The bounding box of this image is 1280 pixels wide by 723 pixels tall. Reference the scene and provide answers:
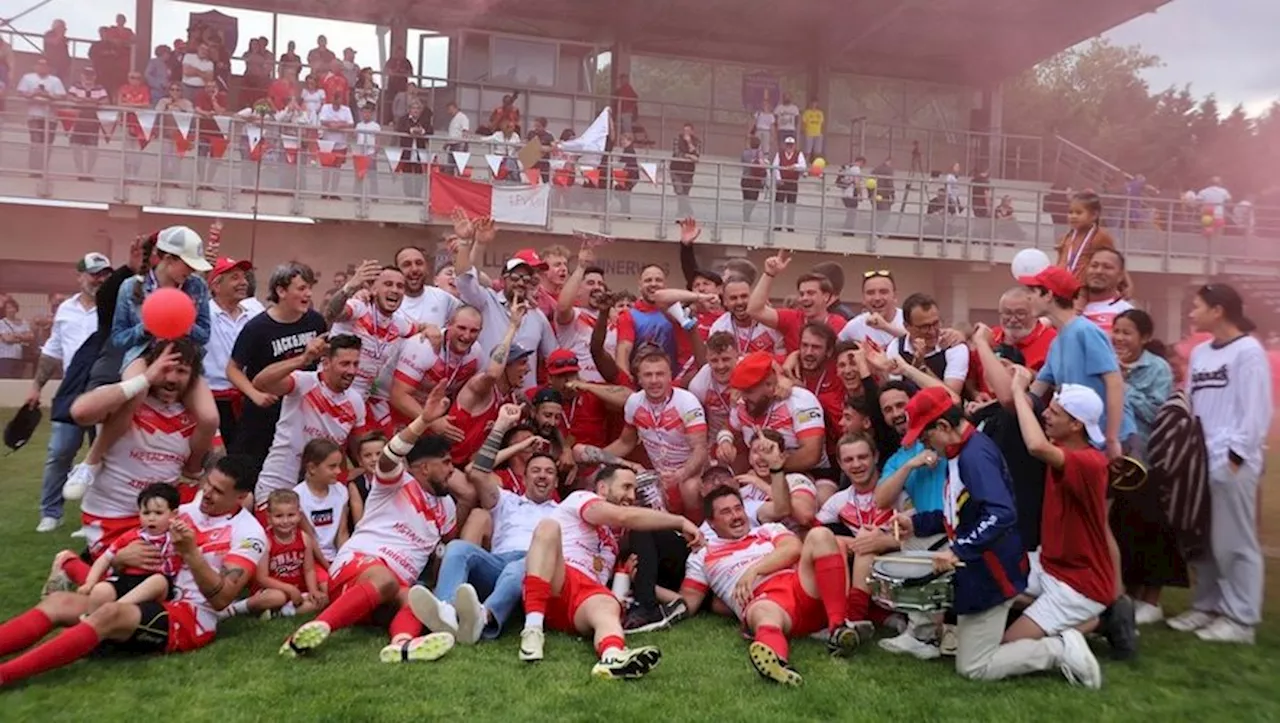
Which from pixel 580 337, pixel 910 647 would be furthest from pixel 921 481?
pixel 580 337

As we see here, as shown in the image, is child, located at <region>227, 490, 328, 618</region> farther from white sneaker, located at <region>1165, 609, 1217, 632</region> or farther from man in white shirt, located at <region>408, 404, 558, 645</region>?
white sneaker, located at <region>1165, 609, 1217, 632</region>

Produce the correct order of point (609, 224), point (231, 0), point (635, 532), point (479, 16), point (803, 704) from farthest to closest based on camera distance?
point (479, 16), point (231, 0), point (609, 224), point (635, 532), point (803, 704)

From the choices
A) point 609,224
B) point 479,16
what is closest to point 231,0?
point 479,16

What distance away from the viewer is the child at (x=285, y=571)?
226 inches

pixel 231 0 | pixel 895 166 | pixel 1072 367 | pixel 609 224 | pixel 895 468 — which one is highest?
pixel 231 0

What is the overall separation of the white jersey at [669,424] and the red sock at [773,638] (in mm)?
1891

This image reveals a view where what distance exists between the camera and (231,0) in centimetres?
2019

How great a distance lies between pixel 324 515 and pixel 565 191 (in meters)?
12.8

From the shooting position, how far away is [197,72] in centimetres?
1767

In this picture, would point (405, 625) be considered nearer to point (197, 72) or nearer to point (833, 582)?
point (833, 582)

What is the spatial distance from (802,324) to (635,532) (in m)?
2.57

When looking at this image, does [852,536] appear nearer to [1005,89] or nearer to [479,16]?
[479,16]

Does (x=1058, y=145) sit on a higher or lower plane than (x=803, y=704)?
higher

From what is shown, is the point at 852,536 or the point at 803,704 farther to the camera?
the point at 852,536
